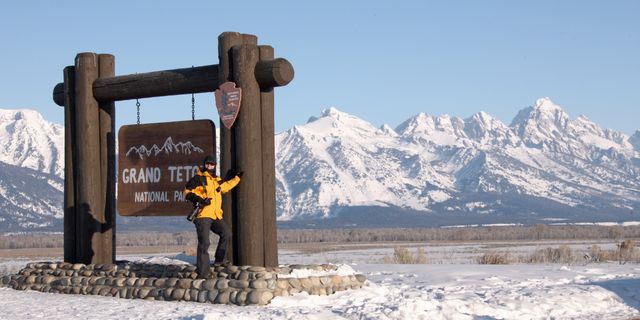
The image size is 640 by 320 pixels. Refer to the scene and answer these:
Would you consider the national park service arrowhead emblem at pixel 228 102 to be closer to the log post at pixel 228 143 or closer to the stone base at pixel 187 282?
the log post at pixel 228 143

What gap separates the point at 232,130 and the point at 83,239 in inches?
161

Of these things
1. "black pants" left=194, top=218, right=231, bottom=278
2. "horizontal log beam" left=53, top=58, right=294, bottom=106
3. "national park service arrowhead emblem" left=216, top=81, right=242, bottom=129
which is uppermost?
"horizontal log beam" left=53, top=58, right=294, bottom=106

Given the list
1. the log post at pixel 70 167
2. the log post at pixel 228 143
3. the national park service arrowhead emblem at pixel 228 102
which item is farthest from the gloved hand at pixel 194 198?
the log post at pixel 70 167

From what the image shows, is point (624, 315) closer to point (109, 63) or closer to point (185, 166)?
point (185, 166)

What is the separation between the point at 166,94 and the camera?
19.7m

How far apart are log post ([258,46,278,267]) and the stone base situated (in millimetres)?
585

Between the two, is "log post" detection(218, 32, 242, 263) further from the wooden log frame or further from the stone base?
the stone base

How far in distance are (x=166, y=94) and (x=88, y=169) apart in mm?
2124

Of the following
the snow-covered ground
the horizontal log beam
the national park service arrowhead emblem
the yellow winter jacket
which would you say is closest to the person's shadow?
the snow-covered ground

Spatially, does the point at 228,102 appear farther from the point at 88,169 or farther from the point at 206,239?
the point at 88,169

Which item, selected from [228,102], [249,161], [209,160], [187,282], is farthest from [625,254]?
[187,282]

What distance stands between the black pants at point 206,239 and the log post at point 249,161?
245mm

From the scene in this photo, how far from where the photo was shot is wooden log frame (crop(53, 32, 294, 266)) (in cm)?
1788

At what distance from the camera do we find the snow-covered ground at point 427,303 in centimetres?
1517
